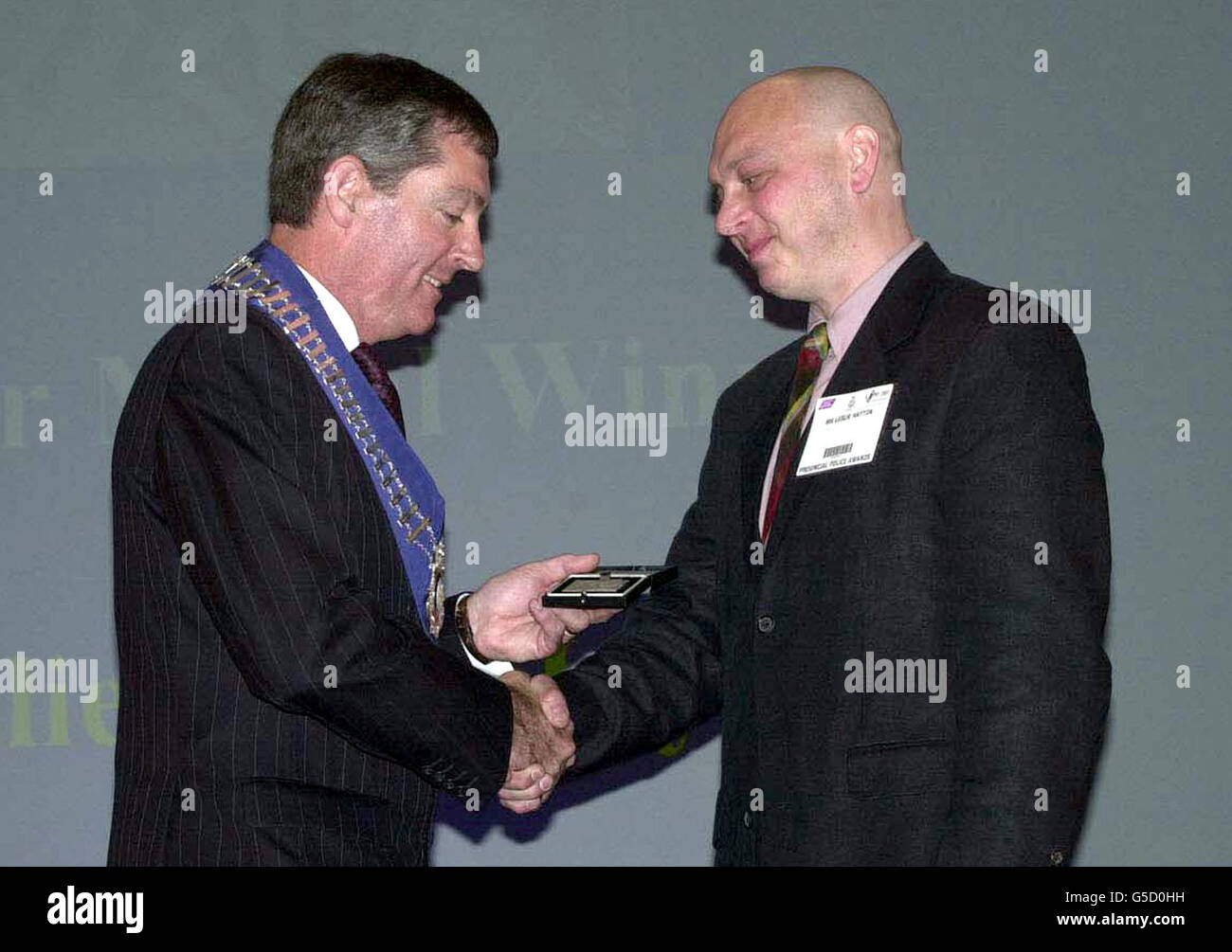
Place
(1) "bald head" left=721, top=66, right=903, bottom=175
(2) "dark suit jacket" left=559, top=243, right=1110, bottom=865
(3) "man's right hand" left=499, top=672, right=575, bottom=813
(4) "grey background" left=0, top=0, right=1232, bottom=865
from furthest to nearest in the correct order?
(4) "grey background" left=0, top=0, right=1232, bottom=865
(1) "bald head" left=721, top=66, right=903, bottom=175
(3) "man's right hand" left=499, top=672, right=575, bottom=813
(2) "dark suit jacket" left=559, top=243, right=1110, bottom=865

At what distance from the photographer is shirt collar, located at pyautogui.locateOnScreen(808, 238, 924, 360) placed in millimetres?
2812

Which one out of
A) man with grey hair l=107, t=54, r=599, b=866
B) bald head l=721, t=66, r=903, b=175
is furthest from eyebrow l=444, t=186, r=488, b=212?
bald head l=721, t=66, r=903, b=175

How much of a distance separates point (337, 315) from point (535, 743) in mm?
950

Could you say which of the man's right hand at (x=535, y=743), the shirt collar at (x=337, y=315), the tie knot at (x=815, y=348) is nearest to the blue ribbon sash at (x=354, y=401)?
the shirt collar at (x=337, y=315)

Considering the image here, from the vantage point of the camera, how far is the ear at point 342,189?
2.69 m

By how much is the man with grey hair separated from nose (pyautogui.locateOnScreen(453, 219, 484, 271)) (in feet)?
0.91

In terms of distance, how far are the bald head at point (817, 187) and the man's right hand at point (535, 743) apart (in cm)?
101

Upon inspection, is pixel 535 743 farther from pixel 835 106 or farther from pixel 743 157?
pixel 835 106

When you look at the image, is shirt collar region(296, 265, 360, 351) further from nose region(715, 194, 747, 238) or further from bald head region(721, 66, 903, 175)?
bald head region(721, 66, 903, 175)

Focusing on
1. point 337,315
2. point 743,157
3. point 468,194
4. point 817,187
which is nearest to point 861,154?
point 817,187

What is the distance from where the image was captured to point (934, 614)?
2.41 metres

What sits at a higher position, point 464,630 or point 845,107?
point 845,107

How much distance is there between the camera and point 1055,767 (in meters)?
2.22

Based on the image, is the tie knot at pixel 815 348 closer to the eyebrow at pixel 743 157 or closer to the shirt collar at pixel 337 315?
the eyebrow at pixel 743 157
